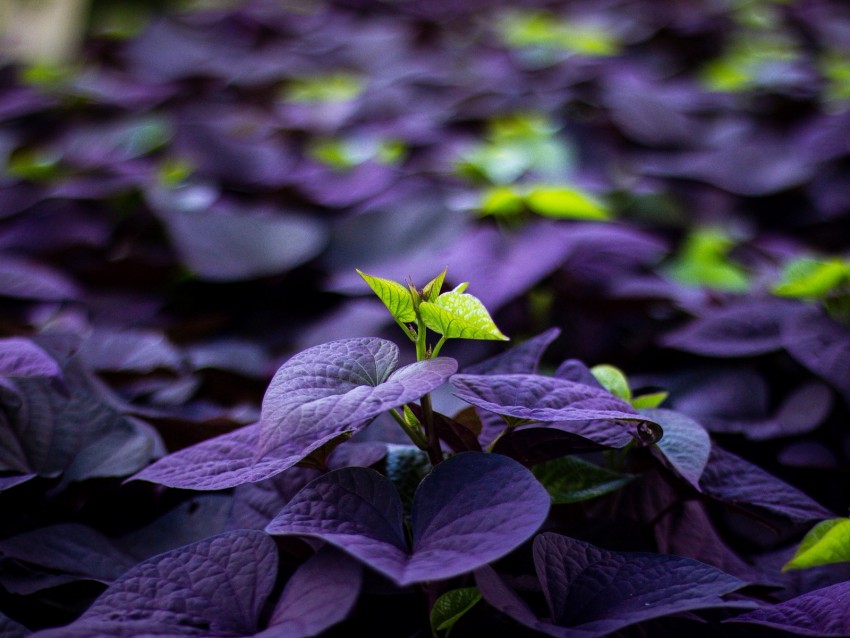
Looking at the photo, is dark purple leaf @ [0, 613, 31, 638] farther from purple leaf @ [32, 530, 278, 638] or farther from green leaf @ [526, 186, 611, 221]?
green leaf @ [526, 186, 611, 221]

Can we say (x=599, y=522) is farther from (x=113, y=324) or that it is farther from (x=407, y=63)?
(x=407, y=63)

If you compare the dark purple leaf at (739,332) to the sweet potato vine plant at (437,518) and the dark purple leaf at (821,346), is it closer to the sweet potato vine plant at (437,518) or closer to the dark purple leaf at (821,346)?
the dark purple leaf at (821,346)

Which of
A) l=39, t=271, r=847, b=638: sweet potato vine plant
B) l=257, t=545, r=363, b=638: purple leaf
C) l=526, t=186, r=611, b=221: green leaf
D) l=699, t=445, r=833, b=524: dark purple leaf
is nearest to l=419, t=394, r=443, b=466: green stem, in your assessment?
l=39, t=271, r=847, b=638: sweet potato vine plant

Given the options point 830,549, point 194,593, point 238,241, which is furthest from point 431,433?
point 238,241

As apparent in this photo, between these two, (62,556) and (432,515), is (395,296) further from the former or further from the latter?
(62,556)

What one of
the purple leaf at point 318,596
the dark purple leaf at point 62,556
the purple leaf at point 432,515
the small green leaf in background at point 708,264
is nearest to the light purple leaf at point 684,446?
the purple leaf at point 432,515

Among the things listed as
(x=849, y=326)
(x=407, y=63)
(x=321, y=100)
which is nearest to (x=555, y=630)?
(x=849, y=326)
